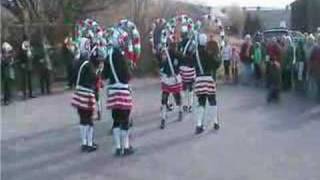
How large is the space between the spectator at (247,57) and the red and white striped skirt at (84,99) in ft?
40.3

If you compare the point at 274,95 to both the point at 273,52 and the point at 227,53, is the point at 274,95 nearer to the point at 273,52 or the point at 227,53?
the point at 273,52

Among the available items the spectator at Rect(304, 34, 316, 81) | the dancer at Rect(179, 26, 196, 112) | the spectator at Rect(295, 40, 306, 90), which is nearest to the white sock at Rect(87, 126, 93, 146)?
the dancer at Rect(179, 26, 196, 112)

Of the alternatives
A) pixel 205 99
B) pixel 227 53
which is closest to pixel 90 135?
pixel 205 99

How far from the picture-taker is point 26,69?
72.1ft

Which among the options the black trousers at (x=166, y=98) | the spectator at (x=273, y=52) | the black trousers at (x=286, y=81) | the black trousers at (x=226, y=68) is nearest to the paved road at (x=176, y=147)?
the black trousers at (x=166, y=98)

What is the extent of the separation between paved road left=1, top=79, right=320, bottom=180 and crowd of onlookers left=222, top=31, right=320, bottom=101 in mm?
1076

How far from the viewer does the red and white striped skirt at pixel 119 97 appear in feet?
39.3

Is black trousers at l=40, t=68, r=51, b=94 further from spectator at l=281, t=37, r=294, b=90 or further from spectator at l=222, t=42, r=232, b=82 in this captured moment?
spectator at l=281, t=37, r=294, b=90

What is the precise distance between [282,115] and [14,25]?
12.4 m

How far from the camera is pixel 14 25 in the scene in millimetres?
26156

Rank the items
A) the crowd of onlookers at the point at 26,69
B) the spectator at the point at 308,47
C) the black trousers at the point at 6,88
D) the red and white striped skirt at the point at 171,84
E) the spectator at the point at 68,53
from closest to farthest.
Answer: the red and white striped skirt at the point at 171,84, the spectator at the point at 308,47, the black trousers at the point at 6,88, the crowd of onlookers at the point at 26,69, the spectator at the point at 68,53

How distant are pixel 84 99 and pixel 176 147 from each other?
5.66ft

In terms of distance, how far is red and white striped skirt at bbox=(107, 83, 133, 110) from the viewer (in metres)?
12.0

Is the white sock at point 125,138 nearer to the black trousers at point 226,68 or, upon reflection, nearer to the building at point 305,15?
the black trousers at point 226,68
